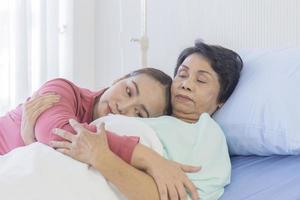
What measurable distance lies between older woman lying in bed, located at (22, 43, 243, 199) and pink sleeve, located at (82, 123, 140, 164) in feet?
0.05

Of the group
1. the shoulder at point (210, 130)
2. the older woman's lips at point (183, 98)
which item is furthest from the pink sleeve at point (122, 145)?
the older woman's lips at point (183, 98)

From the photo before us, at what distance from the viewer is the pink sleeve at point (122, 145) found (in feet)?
3.46

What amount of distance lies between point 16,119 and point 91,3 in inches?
61.4

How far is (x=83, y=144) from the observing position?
40.8 inches

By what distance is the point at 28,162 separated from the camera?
0.98 metres

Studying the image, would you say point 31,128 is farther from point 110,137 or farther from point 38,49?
point 38,49

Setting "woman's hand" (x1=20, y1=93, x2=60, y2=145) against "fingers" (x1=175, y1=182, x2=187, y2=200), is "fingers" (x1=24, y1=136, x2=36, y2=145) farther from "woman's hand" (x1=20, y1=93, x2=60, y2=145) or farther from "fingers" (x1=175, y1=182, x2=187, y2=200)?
"fingers" (x1=175, y1=182, x2=187, y2=200)

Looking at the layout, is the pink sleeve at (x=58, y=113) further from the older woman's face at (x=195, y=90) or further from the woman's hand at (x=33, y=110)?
the older woman's face at (x=195, y=90)

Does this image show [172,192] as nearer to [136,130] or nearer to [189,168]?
[189,168]

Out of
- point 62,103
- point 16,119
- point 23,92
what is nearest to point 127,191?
point 62,103

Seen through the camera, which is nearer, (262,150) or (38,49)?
(262,150)

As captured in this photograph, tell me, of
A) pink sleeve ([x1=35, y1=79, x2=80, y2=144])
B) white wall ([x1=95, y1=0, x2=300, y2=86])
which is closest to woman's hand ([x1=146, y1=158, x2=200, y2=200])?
pink sleeve ([x1=35, y1=79, x2=80, y2=144])

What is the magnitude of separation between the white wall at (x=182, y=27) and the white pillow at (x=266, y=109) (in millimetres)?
271

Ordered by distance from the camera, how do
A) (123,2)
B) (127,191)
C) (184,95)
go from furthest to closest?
(123,2) < (184,95) < (127,191)
